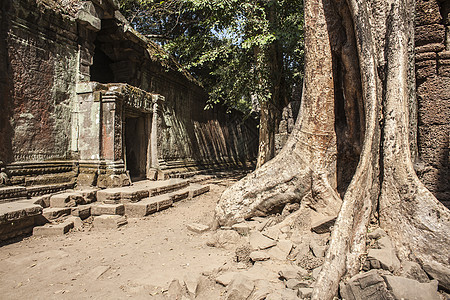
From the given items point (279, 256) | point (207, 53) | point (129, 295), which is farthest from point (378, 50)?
point (207, 53)

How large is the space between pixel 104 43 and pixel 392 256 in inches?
297

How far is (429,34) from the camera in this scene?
3117 mm

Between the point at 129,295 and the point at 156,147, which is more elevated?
the point at 156,147

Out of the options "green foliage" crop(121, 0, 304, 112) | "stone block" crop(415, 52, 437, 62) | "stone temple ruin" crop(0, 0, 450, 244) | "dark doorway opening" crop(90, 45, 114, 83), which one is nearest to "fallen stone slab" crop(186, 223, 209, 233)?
"stone temple ruin" crop(0, 0, 450, 244)

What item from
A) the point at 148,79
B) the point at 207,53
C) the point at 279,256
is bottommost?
the point at 279,256

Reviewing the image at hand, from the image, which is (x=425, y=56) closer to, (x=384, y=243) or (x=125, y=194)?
(x=384, y=243)

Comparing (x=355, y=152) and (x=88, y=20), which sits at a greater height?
(x=88, y=20)

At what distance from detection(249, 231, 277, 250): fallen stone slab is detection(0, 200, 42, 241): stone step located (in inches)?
117

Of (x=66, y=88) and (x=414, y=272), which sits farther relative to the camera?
(x=66, y=88)

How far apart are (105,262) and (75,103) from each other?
402cm

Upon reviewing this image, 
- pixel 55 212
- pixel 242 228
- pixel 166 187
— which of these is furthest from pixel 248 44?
pixel 55 212

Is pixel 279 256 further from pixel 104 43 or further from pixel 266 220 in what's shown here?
pixel 104 43

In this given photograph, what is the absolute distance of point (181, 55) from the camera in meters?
8.51

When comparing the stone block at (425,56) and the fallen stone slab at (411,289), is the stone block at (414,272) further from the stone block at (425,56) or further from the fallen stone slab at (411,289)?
the stone block at (425,56)
